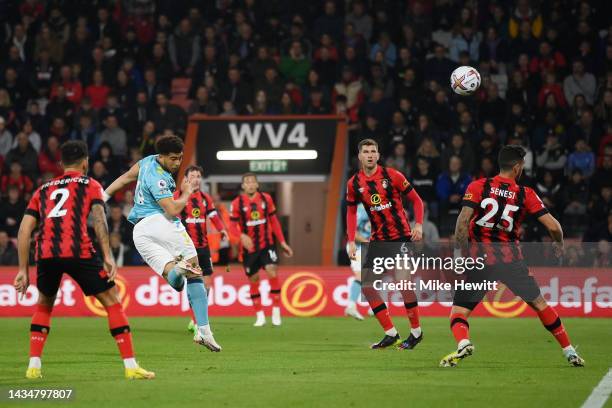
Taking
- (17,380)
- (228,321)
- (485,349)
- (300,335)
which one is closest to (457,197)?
(228,321)

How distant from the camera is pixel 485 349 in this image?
41.7ft

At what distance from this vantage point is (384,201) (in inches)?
498

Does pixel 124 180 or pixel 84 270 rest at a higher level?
pixel 124 180

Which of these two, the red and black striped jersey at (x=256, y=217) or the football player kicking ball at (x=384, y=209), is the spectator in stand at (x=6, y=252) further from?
the football player kicking ball at (x=384, y=209)

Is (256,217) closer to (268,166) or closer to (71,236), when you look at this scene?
(268,166)

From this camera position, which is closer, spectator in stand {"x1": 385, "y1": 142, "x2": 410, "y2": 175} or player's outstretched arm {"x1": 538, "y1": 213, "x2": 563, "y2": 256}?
player's outstretched arm {"x1": 538, "y1": 213, "x2": 563, "y2": 256}

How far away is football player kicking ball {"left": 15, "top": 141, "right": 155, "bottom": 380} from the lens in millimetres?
9297

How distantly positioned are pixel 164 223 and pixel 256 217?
5989 millimetres

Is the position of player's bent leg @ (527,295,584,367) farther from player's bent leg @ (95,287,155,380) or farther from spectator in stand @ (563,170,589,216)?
spectator in stand @ (563,170,589,216)

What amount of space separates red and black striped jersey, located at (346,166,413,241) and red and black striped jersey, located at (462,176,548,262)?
2.06 meters

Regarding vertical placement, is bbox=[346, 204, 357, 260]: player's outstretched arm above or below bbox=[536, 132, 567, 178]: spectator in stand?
above

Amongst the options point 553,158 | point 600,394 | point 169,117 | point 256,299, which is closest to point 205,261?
point 256,299

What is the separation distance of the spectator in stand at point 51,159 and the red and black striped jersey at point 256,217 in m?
6.17

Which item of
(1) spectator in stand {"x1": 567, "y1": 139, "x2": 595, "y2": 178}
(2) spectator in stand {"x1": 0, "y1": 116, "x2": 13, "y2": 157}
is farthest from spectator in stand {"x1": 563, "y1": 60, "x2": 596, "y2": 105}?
(2) spectator in stand {"x1": 0, "y1": 116, "x2": 13, "y2": 157}
